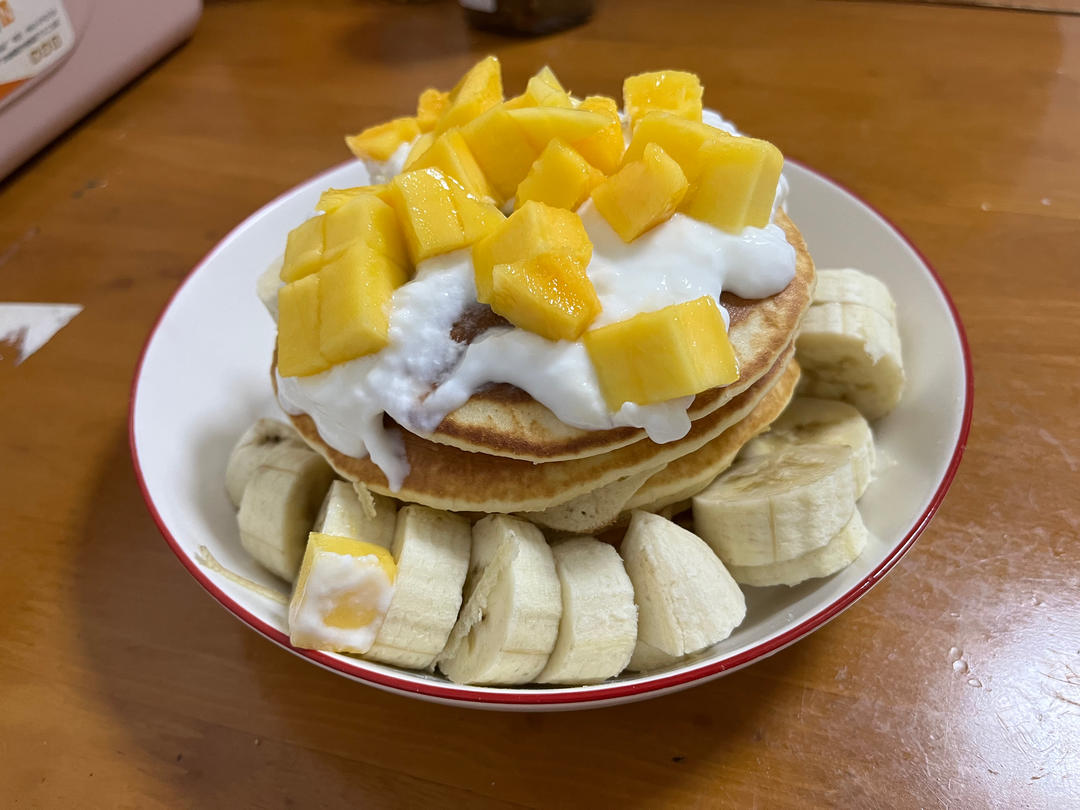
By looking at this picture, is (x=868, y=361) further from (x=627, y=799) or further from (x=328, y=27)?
(x=328, y=27)

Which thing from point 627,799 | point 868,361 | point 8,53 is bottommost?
point 627,799

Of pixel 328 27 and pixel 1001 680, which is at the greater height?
pixel 328 27

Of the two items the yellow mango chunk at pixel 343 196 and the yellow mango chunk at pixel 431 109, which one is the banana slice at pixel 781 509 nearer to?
the yellow mango chunk at pixel 343 196

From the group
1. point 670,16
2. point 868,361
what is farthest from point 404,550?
point 670,16

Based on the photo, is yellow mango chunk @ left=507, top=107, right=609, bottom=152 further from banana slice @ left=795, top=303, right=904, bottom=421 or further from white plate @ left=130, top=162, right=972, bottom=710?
white plate @ left=130, top=162, right=972, bottom=710

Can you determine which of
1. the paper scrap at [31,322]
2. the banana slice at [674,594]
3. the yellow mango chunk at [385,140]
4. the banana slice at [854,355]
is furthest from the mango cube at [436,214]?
the paper scrap at [31,322]

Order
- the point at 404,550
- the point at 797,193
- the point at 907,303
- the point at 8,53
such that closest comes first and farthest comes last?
the point at 404,550 → the point at 907,303 → the point at 797,193 → the point at 8,53
